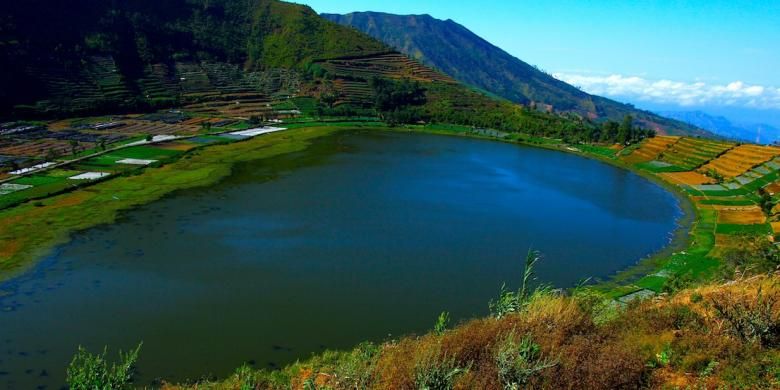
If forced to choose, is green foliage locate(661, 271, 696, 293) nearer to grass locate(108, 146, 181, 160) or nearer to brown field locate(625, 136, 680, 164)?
brown field locate(625, 136, 680, 164)

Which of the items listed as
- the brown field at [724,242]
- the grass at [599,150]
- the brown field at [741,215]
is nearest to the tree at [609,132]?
the grass at [599,150]

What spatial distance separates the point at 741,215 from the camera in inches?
1702

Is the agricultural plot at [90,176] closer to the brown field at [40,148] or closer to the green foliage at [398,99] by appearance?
the brown field at [40,148]

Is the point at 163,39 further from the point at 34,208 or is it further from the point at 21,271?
the point at 21,271

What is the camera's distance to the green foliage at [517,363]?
383 inches

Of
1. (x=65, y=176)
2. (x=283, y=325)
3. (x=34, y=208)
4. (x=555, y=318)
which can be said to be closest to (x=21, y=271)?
(x=34, y=208)

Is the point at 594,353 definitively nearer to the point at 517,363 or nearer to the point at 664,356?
the point at 664,356

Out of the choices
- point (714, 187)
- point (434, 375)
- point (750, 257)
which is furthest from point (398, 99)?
point (434, 375)

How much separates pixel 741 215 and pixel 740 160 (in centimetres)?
2084

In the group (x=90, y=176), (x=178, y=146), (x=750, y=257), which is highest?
(x=750, y=257)

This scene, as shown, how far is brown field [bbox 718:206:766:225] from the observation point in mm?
41344

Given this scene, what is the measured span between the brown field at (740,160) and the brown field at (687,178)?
1716mm

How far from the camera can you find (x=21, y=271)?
2741 cm

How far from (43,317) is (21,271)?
6531 mm
